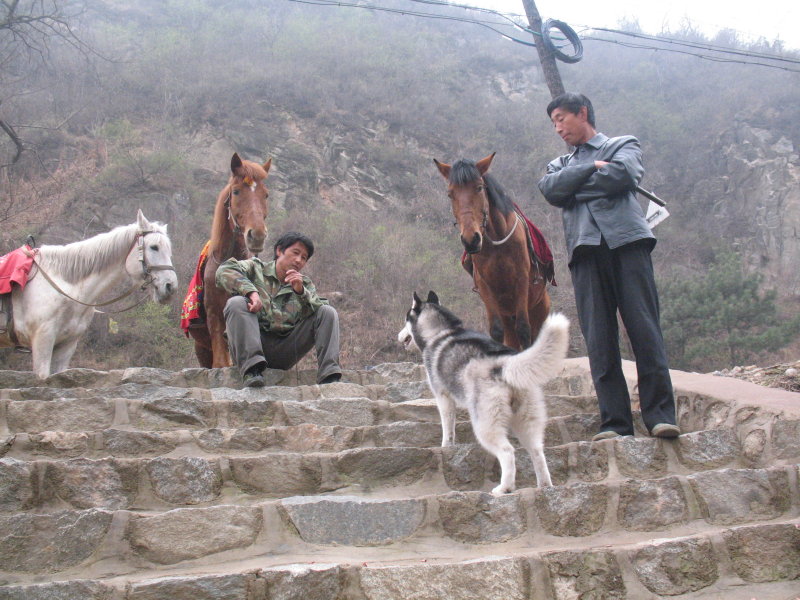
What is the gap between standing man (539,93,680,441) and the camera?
4.15 meters

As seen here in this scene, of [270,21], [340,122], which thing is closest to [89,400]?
[340,122]

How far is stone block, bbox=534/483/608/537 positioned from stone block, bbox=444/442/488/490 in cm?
58

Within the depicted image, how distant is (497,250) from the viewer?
6.17 metres

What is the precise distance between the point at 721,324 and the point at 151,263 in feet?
35.8

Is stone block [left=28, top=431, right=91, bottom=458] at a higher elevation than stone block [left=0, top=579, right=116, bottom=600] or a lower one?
higher

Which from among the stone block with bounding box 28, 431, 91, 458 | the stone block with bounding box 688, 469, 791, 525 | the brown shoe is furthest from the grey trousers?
the stone block with bounding box 688, 469, 791, 525

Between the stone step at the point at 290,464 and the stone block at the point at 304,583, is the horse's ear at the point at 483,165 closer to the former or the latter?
the stone step at the point at 290,464

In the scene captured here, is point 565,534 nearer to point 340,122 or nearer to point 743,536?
point 743,536

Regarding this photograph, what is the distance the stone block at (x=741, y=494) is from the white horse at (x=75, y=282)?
5.34 meters

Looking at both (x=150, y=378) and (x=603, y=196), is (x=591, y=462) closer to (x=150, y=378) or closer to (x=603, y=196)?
(x=603, y=196)

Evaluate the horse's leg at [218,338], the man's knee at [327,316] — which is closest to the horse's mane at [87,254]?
the horse's leg at [218,338]

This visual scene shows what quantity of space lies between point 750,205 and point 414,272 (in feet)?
46.3

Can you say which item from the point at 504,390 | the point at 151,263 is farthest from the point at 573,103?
the point at 151,263

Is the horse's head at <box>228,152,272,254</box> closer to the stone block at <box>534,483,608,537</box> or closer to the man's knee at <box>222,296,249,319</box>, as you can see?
the man's knee at <box>222,296,249,319</box>
